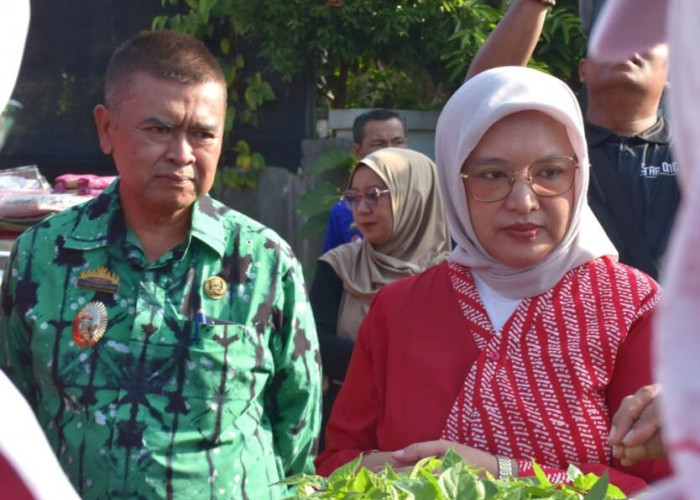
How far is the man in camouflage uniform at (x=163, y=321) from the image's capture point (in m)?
2.74

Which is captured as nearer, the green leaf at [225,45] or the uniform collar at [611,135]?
the uniform collar at [611,135]

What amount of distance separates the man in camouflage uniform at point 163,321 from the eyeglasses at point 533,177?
1.87 ft

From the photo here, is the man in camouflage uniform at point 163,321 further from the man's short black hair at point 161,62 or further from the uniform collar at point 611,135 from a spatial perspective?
the uniform collar at point 611,135

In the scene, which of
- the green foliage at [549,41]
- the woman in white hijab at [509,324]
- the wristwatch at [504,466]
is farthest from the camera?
the green foliage at [549,41]

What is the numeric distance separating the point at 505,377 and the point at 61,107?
5771 mm

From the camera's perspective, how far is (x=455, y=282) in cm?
279

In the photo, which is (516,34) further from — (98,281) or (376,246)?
(98,281)

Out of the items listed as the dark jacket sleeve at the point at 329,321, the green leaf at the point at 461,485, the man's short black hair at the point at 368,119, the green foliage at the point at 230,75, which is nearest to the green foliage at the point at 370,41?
the green foliage at the point at 230,75

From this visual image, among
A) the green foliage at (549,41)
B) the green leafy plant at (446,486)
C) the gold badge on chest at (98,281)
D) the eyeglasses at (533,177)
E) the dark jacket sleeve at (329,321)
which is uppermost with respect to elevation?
the green foliage at (549,41)

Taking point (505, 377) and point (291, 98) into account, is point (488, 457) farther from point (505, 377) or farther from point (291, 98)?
point (291, 98)

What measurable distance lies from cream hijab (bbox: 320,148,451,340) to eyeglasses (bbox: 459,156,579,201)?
1.50 metres

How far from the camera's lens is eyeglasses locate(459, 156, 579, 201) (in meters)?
2.71

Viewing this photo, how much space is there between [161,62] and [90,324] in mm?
704

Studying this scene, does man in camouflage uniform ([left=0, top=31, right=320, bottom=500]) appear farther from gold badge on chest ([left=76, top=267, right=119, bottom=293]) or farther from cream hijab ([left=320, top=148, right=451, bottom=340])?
cream hijab ([left=320, top=148, right=451, bottom=340])
